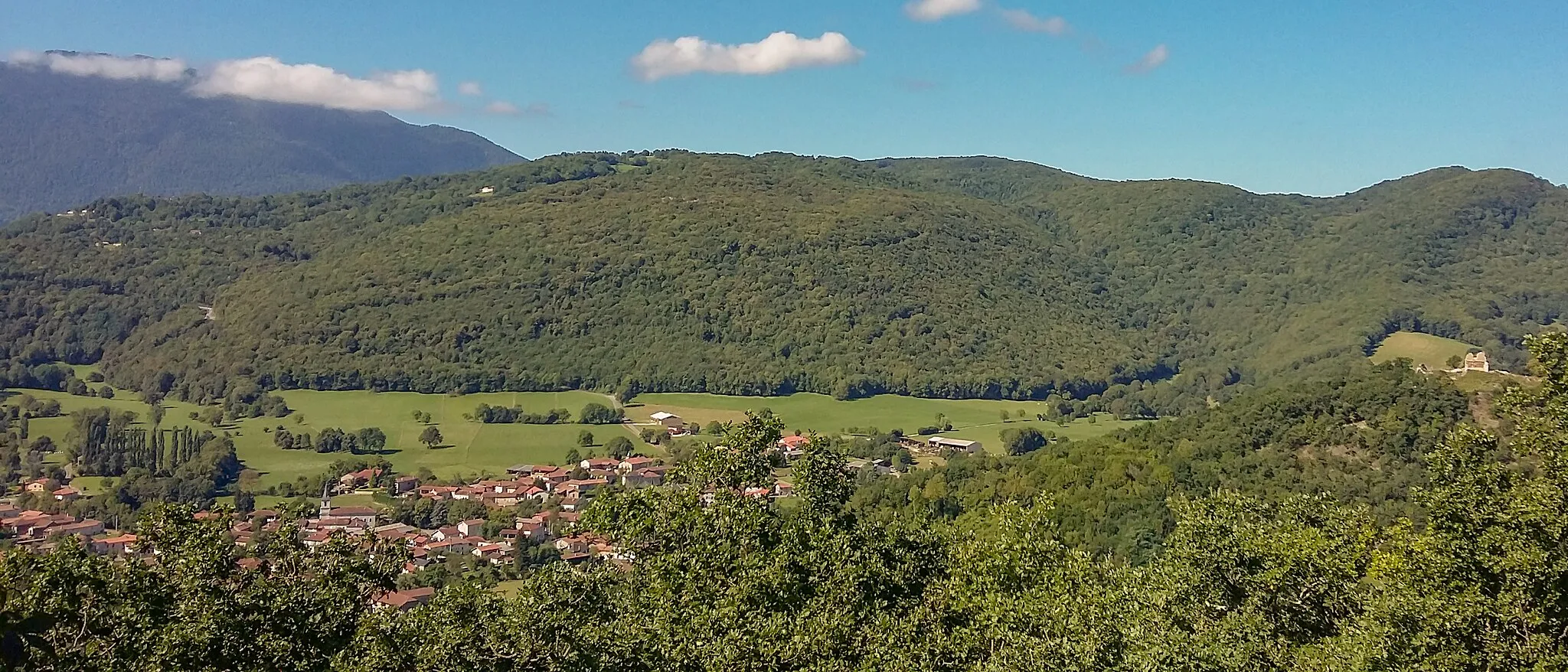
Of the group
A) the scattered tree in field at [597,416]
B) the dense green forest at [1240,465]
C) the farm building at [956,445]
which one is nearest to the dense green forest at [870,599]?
the dense green forest at [1240,465]

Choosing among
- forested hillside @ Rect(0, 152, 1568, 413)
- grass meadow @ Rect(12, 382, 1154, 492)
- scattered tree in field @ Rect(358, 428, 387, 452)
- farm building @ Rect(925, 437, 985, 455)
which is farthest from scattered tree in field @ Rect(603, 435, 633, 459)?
farm building @ Rect(925, 437, 985, 455)

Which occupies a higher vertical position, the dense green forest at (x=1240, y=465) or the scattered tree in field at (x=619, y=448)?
the dense green forest at (x=1240, y=465)

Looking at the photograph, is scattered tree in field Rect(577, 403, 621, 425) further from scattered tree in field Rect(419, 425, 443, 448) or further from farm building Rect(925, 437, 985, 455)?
farm building Rect(925, 437, 985, 455)

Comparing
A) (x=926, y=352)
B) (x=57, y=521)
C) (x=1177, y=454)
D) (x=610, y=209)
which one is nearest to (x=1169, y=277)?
(x=926, y=352)

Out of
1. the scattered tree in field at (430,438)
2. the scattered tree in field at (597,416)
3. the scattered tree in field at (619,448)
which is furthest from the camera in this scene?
the scattered tree in field at (597,416)

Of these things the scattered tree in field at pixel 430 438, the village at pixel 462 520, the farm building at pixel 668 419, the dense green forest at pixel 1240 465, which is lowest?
the village at pixel 462 520

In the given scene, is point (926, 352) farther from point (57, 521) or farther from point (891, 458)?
point (57, 521)

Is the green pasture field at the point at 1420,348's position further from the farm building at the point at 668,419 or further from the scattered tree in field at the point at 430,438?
the scattered tree in field at the point at 430,438
